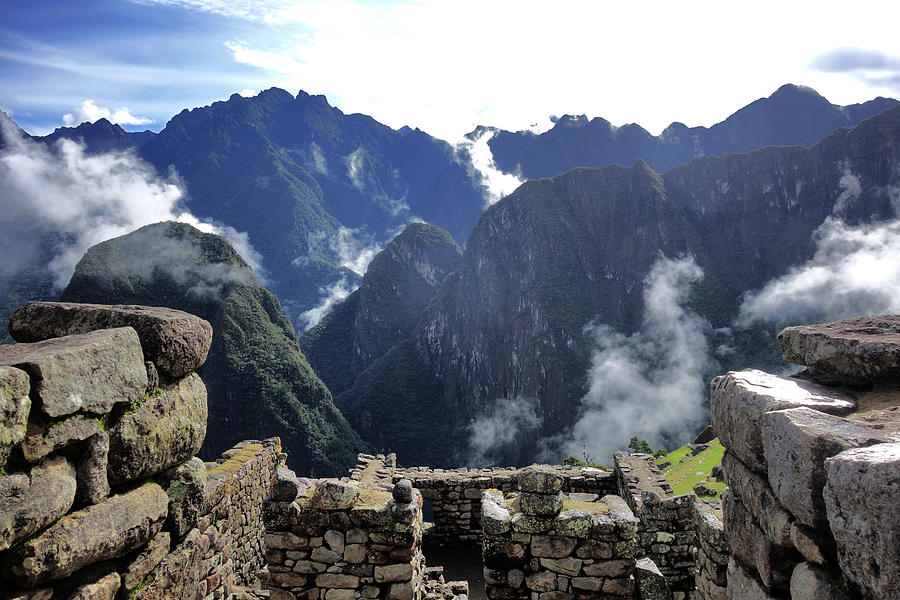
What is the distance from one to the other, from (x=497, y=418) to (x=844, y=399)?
416 ft

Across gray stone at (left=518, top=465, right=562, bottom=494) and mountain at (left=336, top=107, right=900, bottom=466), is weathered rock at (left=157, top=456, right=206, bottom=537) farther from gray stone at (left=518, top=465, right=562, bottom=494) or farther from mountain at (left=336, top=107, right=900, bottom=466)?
mountain at (left=336, top=107, right=900, bottom=466)

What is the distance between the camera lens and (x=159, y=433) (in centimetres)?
334

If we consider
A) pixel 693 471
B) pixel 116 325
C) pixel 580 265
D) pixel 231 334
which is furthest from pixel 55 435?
pixel 580 265

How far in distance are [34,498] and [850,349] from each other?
4.75 m

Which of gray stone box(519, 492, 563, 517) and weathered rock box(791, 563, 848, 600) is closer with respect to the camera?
weathered rock box(791, 563, 848, 600)

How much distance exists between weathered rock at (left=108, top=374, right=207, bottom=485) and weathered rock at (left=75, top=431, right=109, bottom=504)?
73mm

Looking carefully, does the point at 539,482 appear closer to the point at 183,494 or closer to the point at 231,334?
the point at 183,494

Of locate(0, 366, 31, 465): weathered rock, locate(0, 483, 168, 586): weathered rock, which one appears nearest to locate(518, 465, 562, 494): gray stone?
locate(0, 483, 168, 586): weathered rock

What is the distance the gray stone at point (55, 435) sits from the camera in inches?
95.7

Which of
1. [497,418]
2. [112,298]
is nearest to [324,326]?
[497,418]

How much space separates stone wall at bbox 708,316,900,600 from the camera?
214cm

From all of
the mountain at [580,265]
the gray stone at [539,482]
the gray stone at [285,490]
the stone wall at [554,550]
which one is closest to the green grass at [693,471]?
the stone wall at [554,550]

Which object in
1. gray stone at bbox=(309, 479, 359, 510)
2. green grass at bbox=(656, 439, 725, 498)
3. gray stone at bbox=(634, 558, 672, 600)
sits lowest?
green grass at bbox=(656, 439, 725, 498)

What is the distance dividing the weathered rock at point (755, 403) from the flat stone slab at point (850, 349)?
0.49 feet
